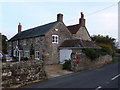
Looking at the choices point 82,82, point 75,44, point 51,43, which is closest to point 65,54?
point 75,44

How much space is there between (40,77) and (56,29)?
14206 mm

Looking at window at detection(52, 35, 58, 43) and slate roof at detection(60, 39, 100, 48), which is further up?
window at detection(52, 35, 58, 43)

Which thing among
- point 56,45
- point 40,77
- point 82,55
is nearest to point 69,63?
point 82,55

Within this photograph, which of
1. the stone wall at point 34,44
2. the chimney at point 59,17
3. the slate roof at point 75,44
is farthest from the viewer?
the chimney at point 59,17

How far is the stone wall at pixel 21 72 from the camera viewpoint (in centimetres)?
919

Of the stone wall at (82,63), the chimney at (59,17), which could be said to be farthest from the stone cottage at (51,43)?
the stone wall at (82,63)

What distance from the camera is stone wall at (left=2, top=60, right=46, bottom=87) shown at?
919 cm

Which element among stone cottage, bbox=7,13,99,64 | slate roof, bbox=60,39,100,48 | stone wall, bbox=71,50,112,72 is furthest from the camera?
stone cottage, bbox=7,13,99,64

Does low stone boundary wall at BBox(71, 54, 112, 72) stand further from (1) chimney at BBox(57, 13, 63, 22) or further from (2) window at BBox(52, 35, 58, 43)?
(1) chimney at BBox(57, 13, 63, 22)

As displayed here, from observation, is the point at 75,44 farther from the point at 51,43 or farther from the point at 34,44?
the point at 34,44

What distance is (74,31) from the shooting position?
29969mm

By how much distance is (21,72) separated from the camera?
10.1m

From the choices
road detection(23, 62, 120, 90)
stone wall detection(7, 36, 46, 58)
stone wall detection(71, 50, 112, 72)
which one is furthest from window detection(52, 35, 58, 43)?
road detection(23, 62, 120, 90)

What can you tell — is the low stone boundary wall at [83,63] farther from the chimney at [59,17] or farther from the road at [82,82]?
the chimney at [59,17]
